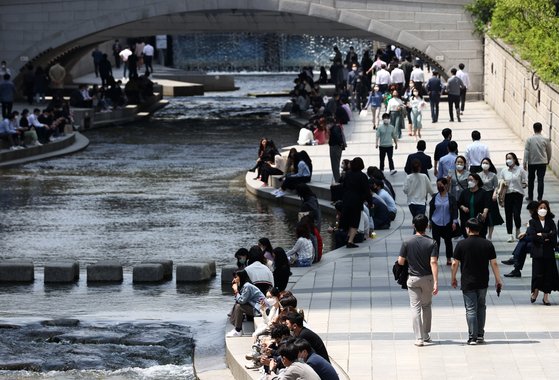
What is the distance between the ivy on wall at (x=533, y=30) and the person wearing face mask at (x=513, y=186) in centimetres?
844

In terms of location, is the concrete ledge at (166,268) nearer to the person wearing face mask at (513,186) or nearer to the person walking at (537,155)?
the person wearing face mask at (513,186)

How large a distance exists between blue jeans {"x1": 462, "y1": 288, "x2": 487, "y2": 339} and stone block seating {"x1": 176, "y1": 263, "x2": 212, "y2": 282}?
24.4ft

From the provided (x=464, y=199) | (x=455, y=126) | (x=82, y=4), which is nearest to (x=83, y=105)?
(x=82, y=4)

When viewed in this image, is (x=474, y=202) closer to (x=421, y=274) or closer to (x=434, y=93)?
(x=421, y=274)

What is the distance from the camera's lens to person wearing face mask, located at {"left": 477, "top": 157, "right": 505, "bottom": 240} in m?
23.8

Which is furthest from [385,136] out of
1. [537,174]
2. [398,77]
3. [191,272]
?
[398,77]

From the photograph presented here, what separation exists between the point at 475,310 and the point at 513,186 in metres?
7.20

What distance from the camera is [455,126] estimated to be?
43.4 m

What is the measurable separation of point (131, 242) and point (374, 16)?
2631cm

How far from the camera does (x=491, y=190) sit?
24016mm

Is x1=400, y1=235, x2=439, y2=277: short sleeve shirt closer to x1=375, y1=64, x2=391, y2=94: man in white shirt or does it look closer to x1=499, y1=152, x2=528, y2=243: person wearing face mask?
x1=499, y1=152, x2=528, y2=243: person wearing face mask

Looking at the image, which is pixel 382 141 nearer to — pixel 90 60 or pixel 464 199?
pixel 464 199

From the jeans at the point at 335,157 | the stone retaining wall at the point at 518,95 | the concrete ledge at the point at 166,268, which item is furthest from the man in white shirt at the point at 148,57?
the concrete ledge at the point at 166,268

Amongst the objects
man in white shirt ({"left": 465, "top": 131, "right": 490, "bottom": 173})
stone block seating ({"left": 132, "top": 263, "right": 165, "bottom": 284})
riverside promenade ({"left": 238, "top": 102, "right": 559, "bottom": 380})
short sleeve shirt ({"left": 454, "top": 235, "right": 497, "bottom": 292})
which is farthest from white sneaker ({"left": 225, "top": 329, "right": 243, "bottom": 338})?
man in white shirt ({"left": 465, "top": 131, "right": 490, "bottom": 173})
